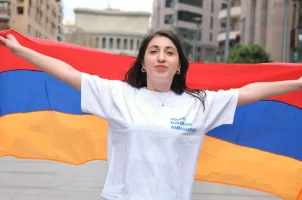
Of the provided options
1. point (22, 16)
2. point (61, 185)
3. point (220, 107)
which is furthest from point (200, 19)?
point (220, 107)

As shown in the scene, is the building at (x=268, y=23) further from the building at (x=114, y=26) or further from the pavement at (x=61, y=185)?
the building at (x=114, y=26)

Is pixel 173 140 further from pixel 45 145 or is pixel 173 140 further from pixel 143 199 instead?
Result: pixel 45 145

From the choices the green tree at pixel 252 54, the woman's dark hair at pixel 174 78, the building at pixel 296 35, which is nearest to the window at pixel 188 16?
the building at pixel 296 35

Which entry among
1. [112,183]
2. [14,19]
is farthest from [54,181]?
[14,19]

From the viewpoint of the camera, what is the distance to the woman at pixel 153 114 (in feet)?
8.77

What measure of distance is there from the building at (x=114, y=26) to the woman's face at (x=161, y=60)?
138 meters

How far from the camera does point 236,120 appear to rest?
4402 millimetres

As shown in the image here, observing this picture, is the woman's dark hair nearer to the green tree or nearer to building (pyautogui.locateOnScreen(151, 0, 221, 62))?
the green tree

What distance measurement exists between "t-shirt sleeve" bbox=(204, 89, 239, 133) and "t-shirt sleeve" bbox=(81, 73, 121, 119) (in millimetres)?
500

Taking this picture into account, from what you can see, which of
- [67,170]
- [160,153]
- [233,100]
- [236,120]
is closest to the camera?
[160,153]

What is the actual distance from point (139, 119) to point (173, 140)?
0.65 ft

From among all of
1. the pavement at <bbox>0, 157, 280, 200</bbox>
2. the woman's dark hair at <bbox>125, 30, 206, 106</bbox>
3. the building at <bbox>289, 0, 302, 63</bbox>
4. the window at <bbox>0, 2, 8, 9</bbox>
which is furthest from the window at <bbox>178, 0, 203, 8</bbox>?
the woman's dark hair at <bbox>125, 30, 206, 106</bbox>

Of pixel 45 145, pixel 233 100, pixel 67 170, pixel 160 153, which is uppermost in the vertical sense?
pixel 233 100

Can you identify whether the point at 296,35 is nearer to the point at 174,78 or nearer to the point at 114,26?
the point at 174,78
